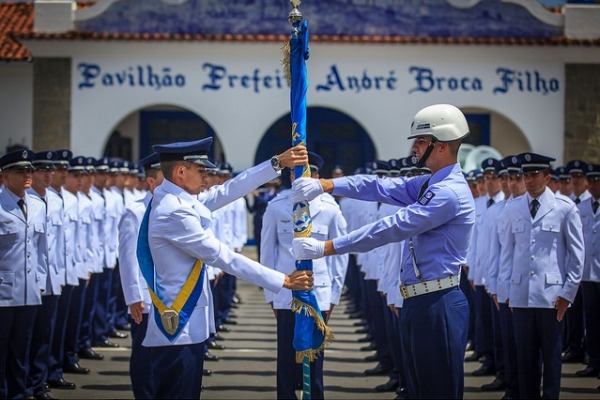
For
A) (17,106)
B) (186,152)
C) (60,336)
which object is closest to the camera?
(186,152)

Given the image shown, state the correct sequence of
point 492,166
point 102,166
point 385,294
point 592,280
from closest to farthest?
point 385,294 → point 592,280 → point 492,166 → point 102,166

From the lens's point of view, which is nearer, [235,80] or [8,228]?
[8,228]

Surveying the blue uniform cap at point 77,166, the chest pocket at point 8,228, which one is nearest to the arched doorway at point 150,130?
the blue uniform cap at point 77,166

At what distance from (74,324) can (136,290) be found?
386 centimetres

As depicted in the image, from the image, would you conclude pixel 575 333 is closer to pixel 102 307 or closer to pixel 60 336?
pixel 102 307

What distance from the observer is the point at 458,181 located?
21.6 feet

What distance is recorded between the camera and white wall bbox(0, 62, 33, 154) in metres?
25.3

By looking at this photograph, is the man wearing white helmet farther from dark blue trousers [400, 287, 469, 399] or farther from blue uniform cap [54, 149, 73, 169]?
blue uniform cap [54, 149, 73, 169]

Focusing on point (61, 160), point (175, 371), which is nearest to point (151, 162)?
point (61, 160)

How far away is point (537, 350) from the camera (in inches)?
346

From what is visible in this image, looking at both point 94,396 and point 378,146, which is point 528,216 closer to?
point 94,396

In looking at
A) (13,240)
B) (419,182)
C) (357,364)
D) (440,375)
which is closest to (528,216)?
(419,182)

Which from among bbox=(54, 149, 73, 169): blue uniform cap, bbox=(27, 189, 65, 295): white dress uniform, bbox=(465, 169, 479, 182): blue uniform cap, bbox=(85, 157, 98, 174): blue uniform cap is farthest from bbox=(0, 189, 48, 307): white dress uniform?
bbox=(465, 169, 479, 182): blue uniform cap

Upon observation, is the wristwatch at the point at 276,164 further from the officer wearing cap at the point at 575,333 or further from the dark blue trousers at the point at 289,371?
the officer wearing cap at the point at 575,333
